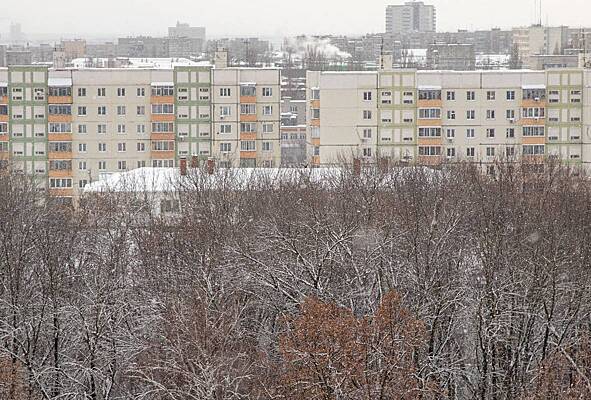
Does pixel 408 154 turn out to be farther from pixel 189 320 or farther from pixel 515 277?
pixel 189 320

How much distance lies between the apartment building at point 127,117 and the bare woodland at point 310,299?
2416 cm

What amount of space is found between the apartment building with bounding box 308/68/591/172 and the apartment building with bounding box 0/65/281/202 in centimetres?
333

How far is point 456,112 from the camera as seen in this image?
53.4 meters

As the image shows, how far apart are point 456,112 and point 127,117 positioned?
14.4 m

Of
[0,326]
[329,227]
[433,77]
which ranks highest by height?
[433,77]

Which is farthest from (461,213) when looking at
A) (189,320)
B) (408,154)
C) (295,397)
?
(408,154)

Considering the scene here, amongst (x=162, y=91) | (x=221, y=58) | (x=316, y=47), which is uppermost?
(x=316, y=47)

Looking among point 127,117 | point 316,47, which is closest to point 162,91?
point 127,117

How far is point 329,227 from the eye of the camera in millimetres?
25531

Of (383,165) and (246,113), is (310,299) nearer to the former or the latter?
(383,165)

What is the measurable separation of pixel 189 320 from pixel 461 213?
9.12m

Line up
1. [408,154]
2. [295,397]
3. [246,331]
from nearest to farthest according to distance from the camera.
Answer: [295,397]
[246,331]
[408,154]

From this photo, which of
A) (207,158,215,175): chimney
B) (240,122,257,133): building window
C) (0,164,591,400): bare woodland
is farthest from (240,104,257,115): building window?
(0,164,591,400): bare woodland

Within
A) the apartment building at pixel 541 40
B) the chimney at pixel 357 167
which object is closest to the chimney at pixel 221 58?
the chimney at pixel 357 167
